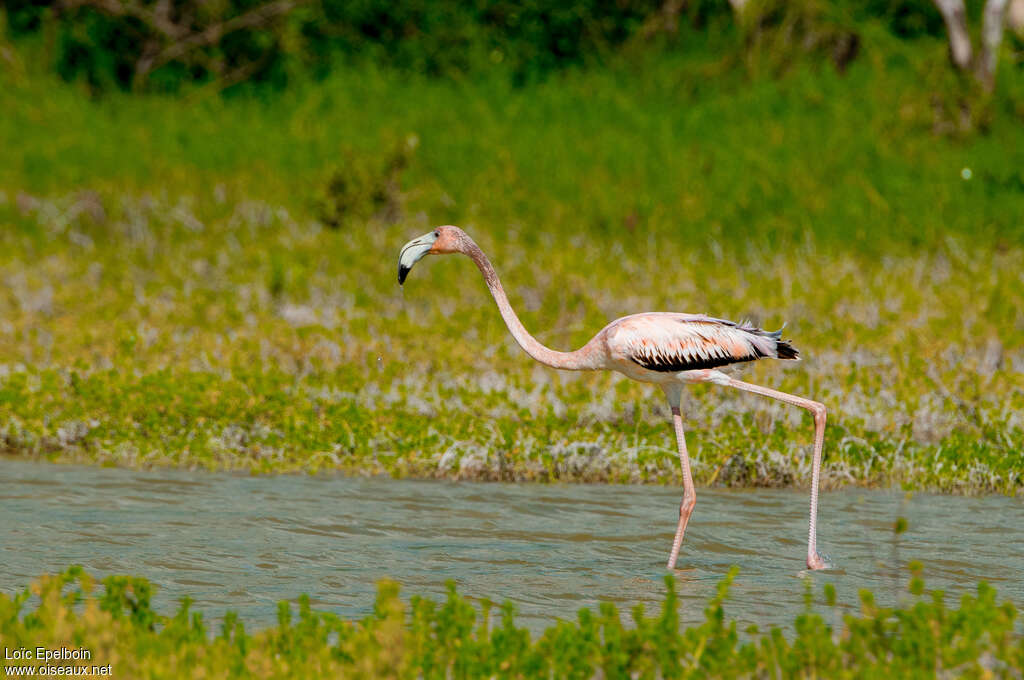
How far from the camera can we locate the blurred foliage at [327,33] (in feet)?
61.7

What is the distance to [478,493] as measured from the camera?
820 centimetres

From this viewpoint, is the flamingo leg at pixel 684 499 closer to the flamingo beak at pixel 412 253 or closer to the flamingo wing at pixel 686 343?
the flamingo wing at pixel 686 343

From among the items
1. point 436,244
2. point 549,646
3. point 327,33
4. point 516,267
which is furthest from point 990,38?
point 549,646

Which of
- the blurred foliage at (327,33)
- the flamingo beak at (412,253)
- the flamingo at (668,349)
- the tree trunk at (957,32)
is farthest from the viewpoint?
the blurred foliage at (327,33)

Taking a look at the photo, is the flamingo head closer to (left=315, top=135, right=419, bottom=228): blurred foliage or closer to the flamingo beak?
the flamingo beak

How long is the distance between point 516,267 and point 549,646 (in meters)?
8.32

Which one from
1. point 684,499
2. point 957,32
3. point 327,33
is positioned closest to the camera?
point 684,499

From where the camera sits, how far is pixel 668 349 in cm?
674

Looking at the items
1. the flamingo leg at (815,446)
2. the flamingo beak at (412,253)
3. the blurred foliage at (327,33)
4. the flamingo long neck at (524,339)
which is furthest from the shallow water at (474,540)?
the blurred foliage at (327,33)

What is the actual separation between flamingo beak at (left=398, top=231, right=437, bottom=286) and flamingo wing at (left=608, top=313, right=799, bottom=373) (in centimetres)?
89

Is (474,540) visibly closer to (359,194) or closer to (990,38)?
(359,194)

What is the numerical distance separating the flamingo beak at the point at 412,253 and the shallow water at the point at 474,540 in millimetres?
1262

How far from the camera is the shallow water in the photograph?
624cm

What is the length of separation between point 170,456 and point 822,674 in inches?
192
